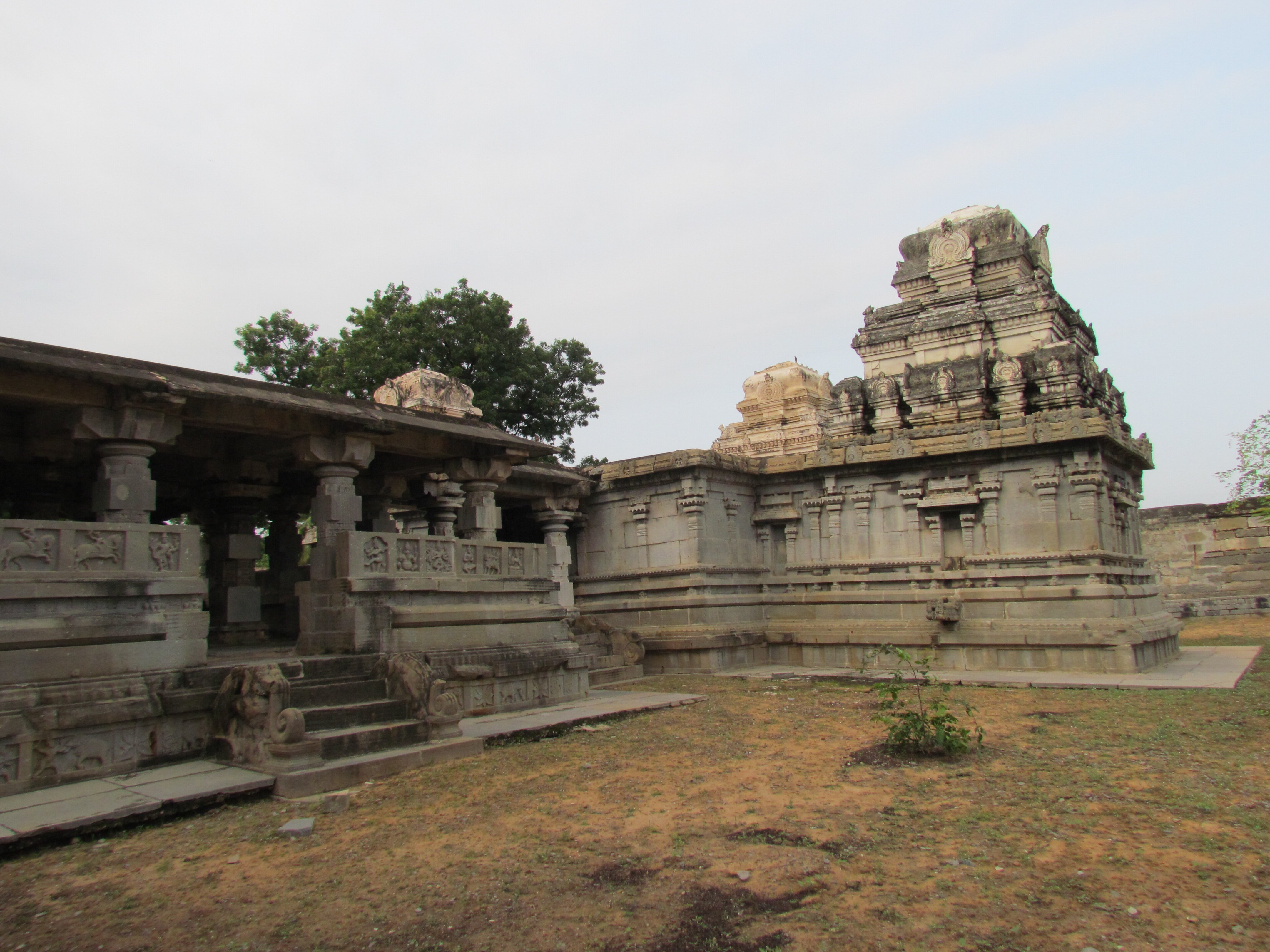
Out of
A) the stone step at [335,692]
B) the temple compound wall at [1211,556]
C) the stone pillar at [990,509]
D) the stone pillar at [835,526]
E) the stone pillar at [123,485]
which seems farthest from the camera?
the temple compound wall at [1211,556]

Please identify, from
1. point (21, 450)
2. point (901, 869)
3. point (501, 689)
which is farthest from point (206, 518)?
point (901, 869)

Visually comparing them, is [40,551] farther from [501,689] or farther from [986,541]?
[986,541]

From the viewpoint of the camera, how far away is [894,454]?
55.4ft

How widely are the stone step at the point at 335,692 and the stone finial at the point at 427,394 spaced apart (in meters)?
11.5

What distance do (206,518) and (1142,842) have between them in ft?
42.9

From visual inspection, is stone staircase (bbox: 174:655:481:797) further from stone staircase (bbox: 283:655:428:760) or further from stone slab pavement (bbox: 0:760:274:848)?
stone slab pavement (bbox: 0:760:274:848)

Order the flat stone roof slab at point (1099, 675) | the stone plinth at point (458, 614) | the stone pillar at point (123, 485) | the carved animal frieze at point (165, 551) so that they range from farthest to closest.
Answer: the flat stone roof slab at point (1099, 675) < the stone plinth at point (458, 614) < the stone pillar at point (123, 485) < the carved animal frieze at point (165, 551)

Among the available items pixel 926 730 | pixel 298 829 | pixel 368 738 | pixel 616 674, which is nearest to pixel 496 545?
pixel 368 738

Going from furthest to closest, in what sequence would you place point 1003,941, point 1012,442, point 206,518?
point 1012,442 → point 206,518 → point 1003,941

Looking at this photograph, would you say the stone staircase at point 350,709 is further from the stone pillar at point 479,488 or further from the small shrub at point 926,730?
the small shrub at point 926,730

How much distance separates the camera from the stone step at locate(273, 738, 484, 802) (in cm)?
710

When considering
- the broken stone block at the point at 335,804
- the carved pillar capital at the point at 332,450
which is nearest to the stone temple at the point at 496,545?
the carved pillar capital at the point at 332,450

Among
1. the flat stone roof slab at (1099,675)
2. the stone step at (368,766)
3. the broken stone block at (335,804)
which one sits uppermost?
the stone step at (368,766)

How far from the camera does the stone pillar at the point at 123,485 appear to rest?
27.8 ft
